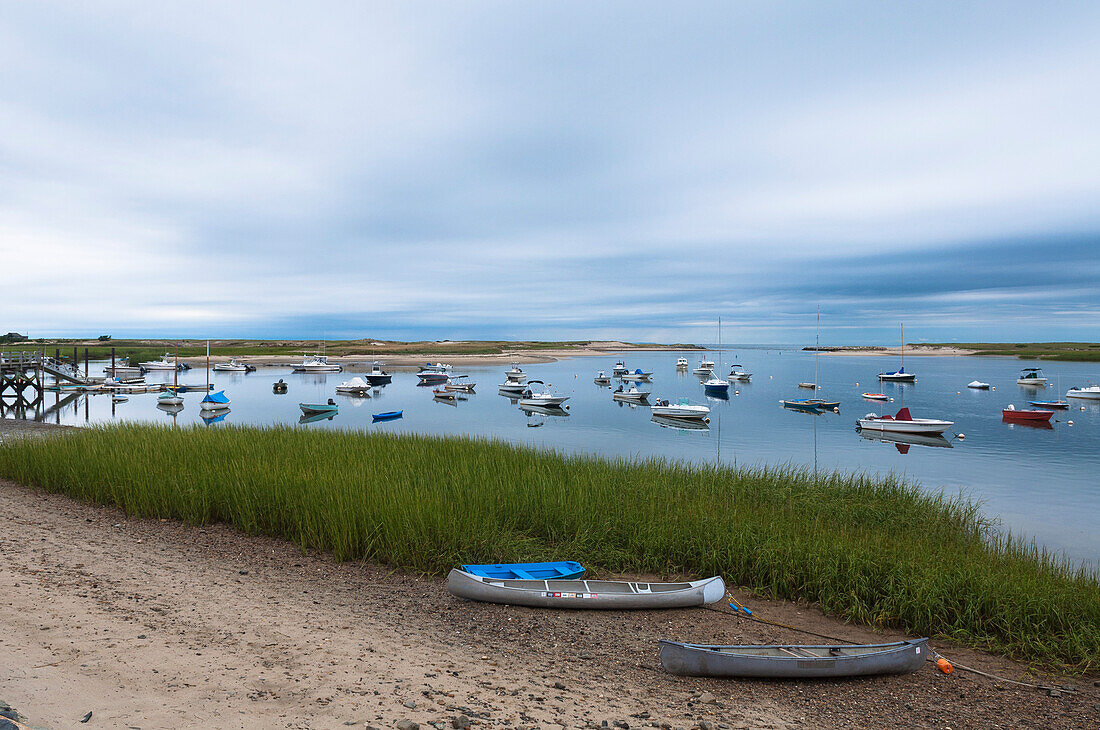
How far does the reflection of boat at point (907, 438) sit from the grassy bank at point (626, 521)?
997 inches

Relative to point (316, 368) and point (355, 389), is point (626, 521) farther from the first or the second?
point (316, 368)

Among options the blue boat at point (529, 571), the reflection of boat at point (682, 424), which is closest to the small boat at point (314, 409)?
the reflection of boat at point (682, 424)

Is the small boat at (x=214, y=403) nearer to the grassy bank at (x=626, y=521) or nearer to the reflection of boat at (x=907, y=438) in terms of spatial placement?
the grassy bank at (x=626, y=521)

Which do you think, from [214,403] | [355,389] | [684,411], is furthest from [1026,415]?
[214,403]

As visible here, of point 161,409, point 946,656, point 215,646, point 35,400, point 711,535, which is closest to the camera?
point 215,646

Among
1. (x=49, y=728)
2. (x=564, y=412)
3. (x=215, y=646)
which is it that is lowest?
(x=564, y=412)

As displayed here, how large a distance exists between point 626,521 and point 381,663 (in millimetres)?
5762

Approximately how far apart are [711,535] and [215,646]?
24.0 feet

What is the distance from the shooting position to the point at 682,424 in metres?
46.3

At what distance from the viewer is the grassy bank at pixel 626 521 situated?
8.55m

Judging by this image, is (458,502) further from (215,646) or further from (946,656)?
(946,656)

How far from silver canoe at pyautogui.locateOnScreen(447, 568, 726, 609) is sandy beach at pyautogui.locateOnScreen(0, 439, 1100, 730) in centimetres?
17

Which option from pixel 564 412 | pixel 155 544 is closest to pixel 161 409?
pixel 564 412

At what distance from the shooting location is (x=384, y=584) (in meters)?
9.32
